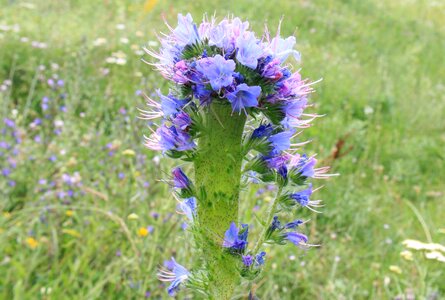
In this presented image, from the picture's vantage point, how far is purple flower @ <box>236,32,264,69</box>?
1.47 m

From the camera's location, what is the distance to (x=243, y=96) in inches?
57.9

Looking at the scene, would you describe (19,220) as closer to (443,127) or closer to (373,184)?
(373,184)

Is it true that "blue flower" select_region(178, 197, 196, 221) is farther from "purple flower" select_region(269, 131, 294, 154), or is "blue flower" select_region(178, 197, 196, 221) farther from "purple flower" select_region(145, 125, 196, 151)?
"purple flower" select_region(269, 131, 294, 154)

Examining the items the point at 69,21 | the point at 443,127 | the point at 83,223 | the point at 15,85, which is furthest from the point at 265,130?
the point at 69,21

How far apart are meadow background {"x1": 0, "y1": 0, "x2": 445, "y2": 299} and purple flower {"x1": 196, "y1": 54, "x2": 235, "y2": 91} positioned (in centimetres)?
73

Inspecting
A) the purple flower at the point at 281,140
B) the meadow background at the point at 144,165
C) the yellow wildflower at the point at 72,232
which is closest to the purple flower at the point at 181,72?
the purple flower at the point at 281,140

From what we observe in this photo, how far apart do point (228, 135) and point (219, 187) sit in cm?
15

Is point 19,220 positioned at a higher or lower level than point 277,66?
lower

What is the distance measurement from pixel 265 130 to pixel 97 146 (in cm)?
299

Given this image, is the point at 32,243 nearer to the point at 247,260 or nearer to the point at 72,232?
the point at 72,232

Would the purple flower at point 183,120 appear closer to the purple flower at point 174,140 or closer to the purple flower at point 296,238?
the purple flower at point 174,140

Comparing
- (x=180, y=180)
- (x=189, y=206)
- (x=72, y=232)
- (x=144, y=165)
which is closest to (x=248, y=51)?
(x=180, y=180)

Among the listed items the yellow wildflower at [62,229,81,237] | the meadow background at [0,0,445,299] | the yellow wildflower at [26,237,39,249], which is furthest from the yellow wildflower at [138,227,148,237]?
the yellow wildflower at [26,237,39,249]

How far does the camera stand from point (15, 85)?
5.97 m
